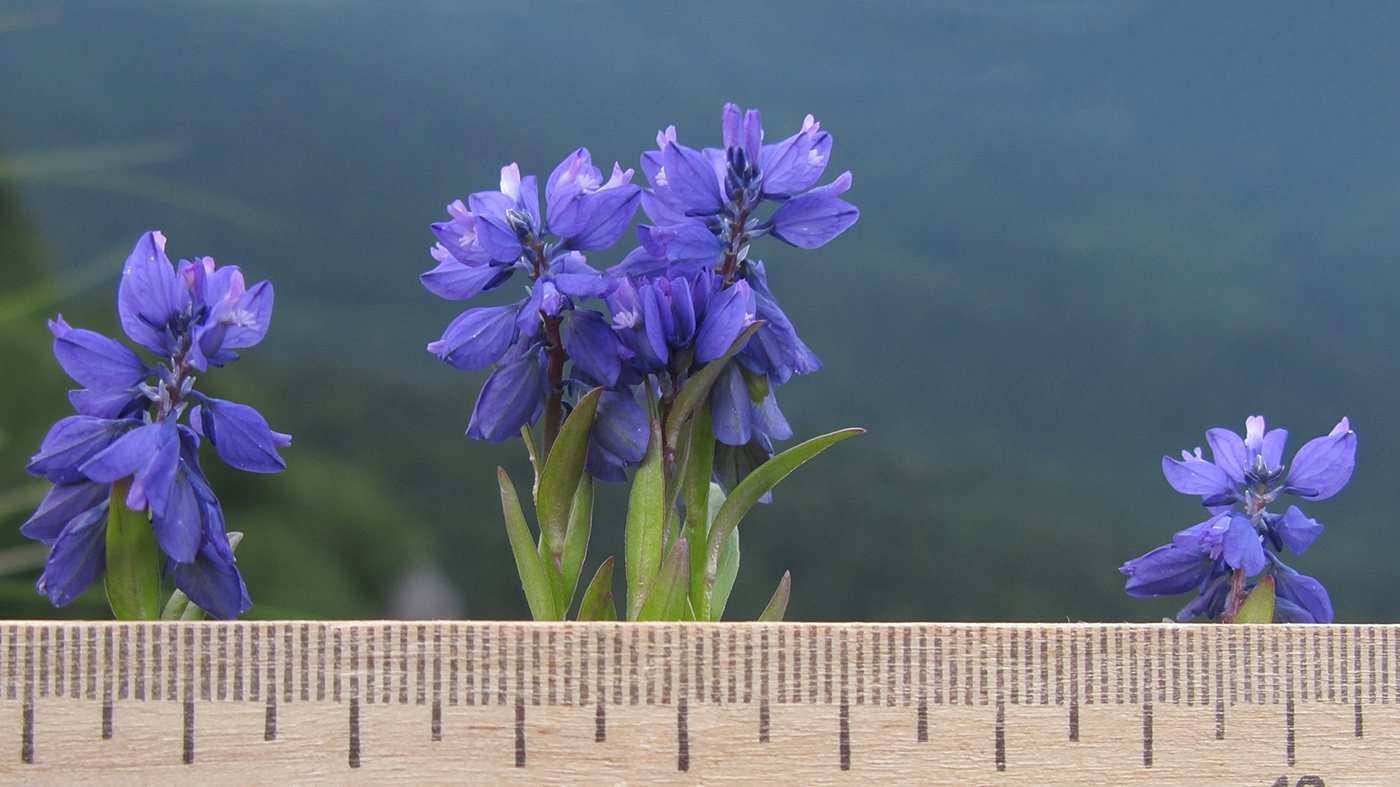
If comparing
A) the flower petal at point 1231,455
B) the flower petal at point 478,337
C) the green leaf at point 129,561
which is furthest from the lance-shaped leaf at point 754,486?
the green leaf at point 129,561

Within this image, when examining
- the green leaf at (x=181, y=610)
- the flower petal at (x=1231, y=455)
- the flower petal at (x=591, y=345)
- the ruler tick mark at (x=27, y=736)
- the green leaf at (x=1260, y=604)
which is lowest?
the ruler tick mark at (x=27, y=736)

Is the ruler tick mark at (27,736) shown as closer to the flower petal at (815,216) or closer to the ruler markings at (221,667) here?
the ruler markings at (221,667)

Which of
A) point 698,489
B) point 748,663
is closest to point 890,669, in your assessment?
point 748,663

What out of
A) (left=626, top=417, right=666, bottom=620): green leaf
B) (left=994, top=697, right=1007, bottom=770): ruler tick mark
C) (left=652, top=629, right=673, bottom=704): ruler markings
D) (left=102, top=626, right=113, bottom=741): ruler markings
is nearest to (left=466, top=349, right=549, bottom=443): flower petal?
(left=626, top=417, right=666, bottom=620): green leaf

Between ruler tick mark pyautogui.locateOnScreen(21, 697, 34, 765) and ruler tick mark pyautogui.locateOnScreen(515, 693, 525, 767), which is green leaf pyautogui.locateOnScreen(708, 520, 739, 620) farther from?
ruler tick mark pyautogui.locateOnScreen(21, 697, 34, 765)

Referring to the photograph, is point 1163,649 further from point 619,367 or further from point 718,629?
point 619,367

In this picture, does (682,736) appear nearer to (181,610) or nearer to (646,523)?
(646,523)

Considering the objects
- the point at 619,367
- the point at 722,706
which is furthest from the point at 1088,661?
the point at 619,367
